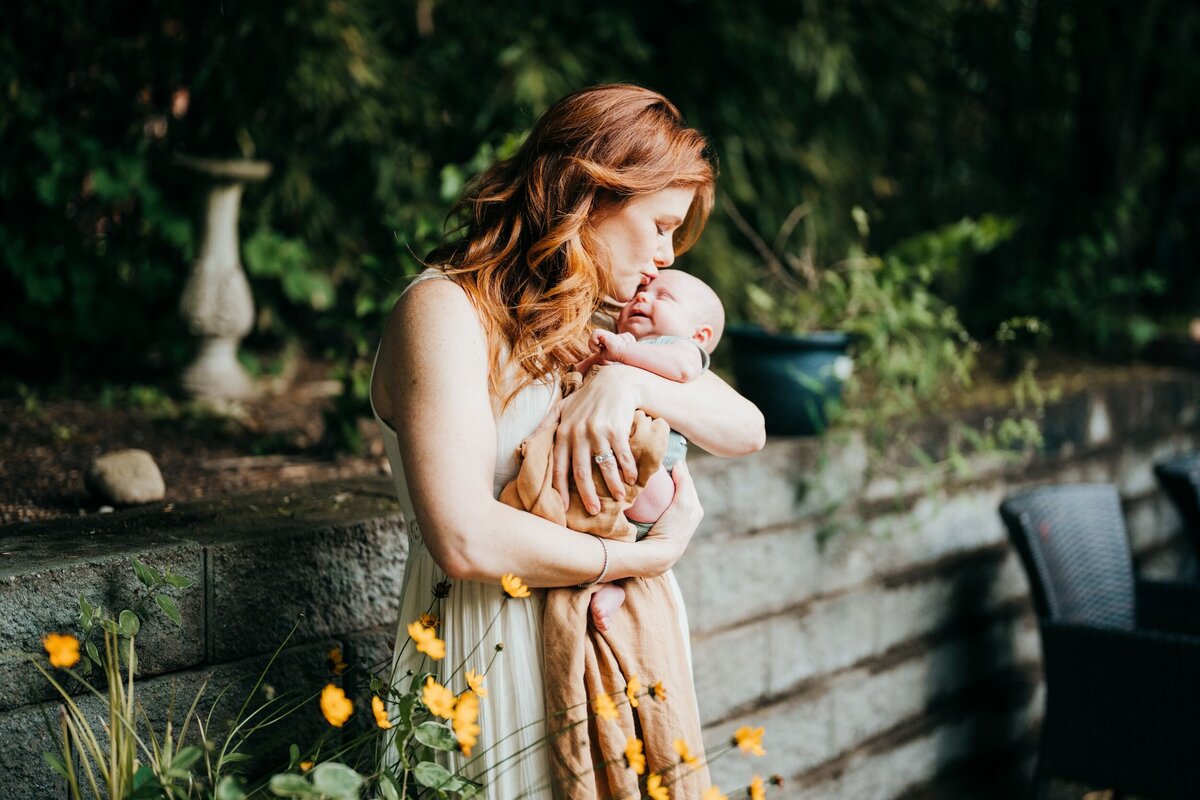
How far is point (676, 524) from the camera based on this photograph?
169 cm

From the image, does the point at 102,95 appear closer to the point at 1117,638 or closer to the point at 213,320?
the point at 213,320

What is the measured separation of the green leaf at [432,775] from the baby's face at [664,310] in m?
0.75

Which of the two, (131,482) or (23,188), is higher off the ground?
(23,188)

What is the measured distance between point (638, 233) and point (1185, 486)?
2767 millimetres

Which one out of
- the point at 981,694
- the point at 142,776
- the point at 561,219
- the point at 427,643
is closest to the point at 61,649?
the point at 142,776

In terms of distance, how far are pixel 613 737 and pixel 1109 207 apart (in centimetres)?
452

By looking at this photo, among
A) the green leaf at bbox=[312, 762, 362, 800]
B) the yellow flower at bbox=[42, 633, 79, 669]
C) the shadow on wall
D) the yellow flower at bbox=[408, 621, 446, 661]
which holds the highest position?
the yellow flower at bbox=[42, 633, 79, 669]

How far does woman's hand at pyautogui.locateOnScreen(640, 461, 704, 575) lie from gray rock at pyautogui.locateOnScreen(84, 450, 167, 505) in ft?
3.99

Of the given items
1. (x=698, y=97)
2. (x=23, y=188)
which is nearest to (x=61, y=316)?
(x=23, y=188)

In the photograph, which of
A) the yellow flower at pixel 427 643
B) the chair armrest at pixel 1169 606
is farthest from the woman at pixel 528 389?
the chair armrest at pixel 1169 606

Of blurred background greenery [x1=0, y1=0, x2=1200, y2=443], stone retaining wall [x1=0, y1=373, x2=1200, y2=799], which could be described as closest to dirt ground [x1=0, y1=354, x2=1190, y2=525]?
blurred background greenery [x1=0, y1=0, x2=1200, y2=443]

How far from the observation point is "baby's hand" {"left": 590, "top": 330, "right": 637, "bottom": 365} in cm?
169

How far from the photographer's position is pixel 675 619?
172 centimetres

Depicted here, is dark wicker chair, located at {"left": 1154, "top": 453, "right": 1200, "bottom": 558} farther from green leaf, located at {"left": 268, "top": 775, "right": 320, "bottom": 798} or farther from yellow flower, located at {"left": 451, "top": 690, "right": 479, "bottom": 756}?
green leaf, located at {"left": 268, "top": 775, "right": 320, "bottom": 798}
